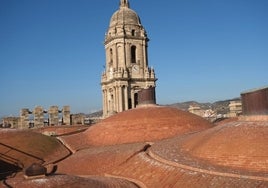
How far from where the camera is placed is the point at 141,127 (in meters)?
22.7

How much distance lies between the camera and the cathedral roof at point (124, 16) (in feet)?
113

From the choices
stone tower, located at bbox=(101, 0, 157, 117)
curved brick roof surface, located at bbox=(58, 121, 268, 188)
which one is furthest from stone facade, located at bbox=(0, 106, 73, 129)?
curved brick roof surface, located at bbox=(58, 121, 268, 188)

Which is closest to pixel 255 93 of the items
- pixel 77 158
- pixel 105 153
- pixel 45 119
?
pixel 105 153

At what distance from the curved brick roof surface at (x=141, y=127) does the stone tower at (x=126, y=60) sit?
355 inches

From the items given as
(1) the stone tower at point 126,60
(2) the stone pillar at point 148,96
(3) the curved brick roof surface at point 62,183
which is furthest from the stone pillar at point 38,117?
(3) the curved brick roof surface at point 62,183

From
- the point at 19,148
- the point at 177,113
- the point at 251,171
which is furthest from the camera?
the point at 177,113

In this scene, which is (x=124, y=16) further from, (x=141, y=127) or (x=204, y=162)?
(x=204, y=162)

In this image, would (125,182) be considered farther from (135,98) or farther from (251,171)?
(135,98)

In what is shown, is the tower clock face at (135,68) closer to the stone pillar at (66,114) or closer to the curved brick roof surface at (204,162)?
the stone pillar at (66,114)

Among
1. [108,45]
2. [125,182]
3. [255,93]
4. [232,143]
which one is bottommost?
[125,182]

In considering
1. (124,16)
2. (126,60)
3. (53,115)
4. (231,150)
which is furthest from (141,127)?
(124,16)

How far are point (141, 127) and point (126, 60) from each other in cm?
1232

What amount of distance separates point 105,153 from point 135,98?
655 inches

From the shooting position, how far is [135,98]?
112 ft
